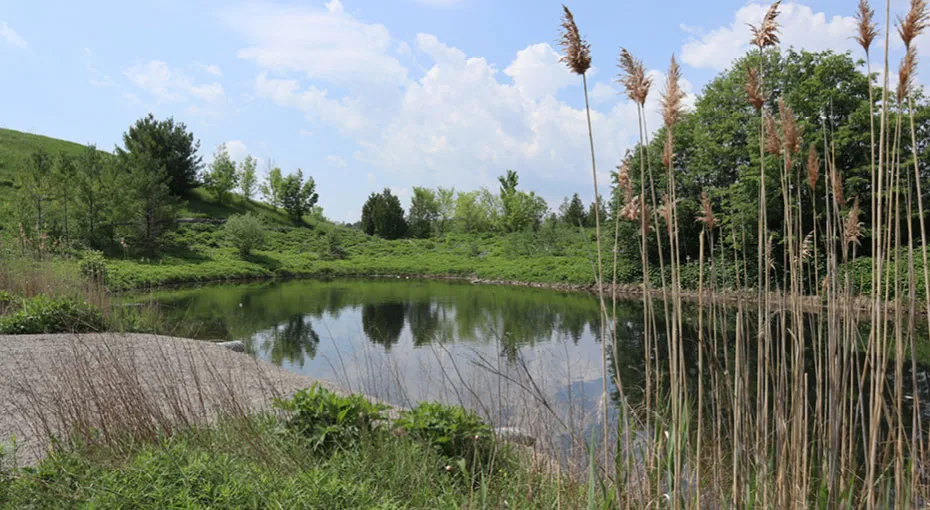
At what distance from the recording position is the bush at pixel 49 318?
839 centimetres

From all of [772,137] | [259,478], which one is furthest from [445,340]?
[772,137]

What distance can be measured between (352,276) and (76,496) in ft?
106

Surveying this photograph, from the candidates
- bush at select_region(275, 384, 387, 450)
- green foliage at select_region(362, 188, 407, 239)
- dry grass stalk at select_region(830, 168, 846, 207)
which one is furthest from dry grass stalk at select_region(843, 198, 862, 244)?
green foliage at select_region(362, 188, 407, 239)

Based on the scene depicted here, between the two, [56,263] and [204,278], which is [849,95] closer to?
[56,263]

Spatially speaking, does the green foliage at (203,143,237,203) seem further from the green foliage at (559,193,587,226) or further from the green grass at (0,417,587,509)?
the green grass at (0,417,587,509)

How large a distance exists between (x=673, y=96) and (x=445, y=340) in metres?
7.38

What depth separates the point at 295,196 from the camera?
50.3 m

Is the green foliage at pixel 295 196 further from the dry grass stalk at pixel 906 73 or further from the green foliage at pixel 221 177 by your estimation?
the dry grass stalk at pixel 906 73

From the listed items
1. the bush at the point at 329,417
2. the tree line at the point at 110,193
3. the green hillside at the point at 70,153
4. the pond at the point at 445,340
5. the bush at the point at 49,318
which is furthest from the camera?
the green hillside at the point at 70,153

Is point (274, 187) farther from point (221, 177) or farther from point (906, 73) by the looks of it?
point (906, 73)

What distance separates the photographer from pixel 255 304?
18.5 meters

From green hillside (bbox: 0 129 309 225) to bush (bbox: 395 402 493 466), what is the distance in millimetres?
37744

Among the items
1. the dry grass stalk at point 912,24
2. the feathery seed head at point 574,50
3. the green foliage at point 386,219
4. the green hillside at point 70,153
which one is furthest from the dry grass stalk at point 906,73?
the green foliage at point 386,219

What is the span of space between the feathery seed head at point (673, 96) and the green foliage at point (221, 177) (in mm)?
49442
